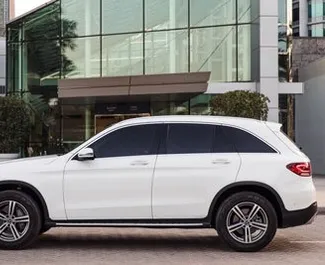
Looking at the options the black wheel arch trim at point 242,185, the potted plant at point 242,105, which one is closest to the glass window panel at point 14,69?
the potted plant at point 242,105

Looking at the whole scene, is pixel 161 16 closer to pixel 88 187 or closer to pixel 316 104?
pixel 316 104

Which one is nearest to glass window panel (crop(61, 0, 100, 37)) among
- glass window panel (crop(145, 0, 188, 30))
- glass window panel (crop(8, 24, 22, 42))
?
glass window panel (crop(145, 0, 188, 30))

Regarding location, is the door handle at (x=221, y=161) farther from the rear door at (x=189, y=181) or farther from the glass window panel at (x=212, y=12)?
the glass window panel at (x=212, y=12)

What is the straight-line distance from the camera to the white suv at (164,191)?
29.4 feet

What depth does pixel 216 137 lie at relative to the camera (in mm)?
9289

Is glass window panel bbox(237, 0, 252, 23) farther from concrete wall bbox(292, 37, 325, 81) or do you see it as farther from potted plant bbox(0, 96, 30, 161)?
potted plant bbox(0, 96, 30, 161)

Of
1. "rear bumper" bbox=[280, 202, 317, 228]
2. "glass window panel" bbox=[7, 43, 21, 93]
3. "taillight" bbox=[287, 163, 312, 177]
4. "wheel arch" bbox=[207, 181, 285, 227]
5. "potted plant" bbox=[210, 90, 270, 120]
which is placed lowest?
"rear bumper" bbox=[280, 202, 317, 228]

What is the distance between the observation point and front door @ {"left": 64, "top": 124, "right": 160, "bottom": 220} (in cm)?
896

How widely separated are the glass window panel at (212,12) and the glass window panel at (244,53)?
0.57 m

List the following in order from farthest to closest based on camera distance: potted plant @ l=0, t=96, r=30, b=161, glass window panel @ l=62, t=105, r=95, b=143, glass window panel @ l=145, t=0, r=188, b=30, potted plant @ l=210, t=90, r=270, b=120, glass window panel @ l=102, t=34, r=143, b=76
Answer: glass window panel @ l=62, t=105, r=95, b=143 → glass window panel @ l=102, t=34, r=143, b=76 → glass window panel @ l=145, t=0, r=188, b=30 → potted plant @ l=0, t=96, r=30, b=161 → potted plant @ l=210, t=90, r=270, b=120

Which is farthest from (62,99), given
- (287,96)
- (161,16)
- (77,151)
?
(77,151)

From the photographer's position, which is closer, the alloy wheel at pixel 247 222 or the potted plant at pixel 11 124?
the alloy wheel at pixel 247 222

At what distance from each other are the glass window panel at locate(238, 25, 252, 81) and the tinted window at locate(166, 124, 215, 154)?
668 inches

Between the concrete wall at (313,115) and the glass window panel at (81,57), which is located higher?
the glass window panel at (81,57)
